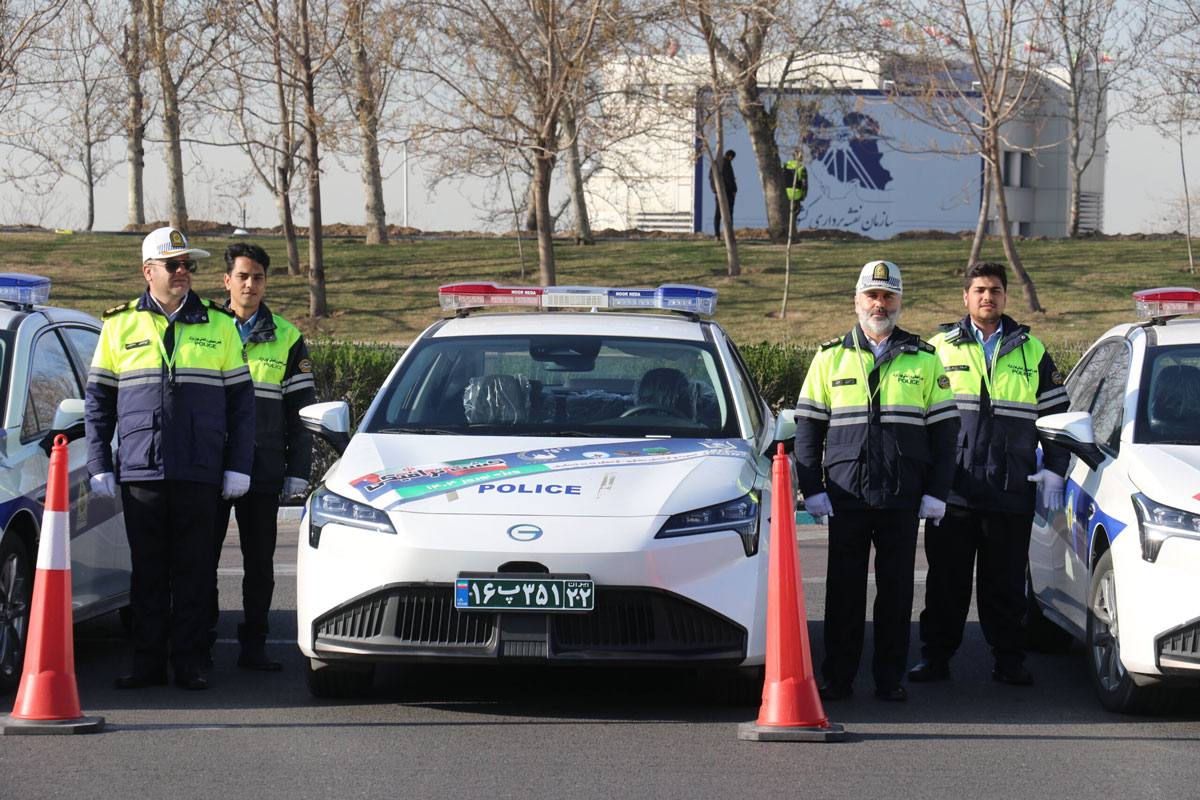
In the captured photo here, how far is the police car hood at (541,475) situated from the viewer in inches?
220

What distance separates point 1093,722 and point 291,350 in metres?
3.84

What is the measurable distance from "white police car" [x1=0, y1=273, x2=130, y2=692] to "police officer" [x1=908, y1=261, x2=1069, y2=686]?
3.67 meters

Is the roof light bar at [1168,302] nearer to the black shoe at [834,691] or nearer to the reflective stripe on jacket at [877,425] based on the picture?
the reflective stripe on jacket at [877,425]

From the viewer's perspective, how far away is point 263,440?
6.85 m

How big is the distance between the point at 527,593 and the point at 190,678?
1.77 m

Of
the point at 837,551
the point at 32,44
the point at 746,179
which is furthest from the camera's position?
the point at 746,179

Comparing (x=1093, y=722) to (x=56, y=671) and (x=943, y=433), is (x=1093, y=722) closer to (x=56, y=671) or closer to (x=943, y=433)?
(x=943, y=433)

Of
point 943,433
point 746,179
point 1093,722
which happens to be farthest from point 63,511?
point 746,179

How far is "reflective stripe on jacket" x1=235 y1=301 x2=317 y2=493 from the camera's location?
269 inches

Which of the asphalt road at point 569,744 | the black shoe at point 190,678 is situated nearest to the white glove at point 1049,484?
the asphalt road at point 569,744

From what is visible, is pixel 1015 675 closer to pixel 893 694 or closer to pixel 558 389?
pixel 893 694

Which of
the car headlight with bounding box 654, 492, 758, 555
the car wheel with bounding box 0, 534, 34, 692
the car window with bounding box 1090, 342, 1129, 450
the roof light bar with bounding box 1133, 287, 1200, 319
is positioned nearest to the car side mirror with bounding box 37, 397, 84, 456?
the car wheel with bounding box 0, 534, 34, 692

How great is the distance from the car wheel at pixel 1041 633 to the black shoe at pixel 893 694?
1399 mm

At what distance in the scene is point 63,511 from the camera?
18.1 ft
